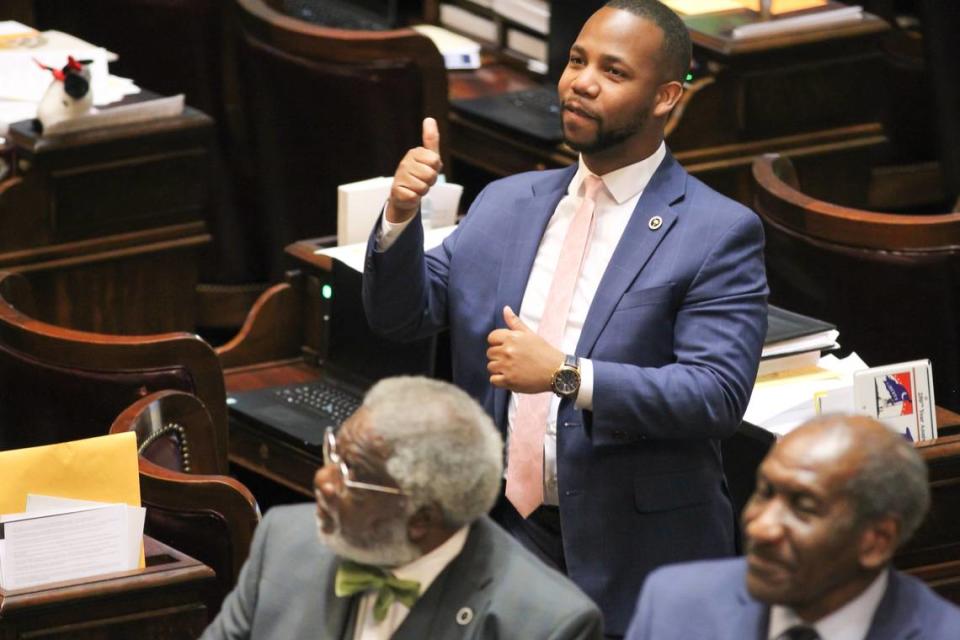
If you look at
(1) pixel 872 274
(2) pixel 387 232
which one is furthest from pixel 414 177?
(1) pixel 872 274

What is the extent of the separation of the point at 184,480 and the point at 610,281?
89 cm

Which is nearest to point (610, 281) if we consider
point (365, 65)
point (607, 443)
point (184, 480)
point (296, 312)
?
point (607, 443)

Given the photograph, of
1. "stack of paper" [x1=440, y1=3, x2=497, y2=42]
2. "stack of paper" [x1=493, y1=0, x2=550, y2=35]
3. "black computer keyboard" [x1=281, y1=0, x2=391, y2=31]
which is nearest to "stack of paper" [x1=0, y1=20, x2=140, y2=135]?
"black computer keyboard" [x1=281, y1=0, x2=391, y2=31]

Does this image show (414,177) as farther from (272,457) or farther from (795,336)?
(272,457)

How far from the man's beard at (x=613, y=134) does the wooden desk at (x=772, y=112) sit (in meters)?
2.50

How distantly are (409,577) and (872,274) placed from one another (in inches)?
90.2

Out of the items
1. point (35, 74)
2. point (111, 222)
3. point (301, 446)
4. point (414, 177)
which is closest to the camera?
point (414, 177)

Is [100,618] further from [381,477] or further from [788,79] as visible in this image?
[788,79]

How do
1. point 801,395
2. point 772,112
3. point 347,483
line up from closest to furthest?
1. point 347,483
2. point 801,395
3. point 772,112

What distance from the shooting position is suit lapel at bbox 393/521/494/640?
9.24ft

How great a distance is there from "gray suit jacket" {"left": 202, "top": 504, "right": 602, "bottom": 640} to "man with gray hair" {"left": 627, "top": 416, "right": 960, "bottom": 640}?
318 millimetres

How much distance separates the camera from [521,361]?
3.09 metres

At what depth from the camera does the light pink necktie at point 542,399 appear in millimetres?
3320

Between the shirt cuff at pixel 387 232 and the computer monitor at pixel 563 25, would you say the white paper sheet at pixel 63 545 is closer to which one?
the shirt cuff at pixel 387 232
